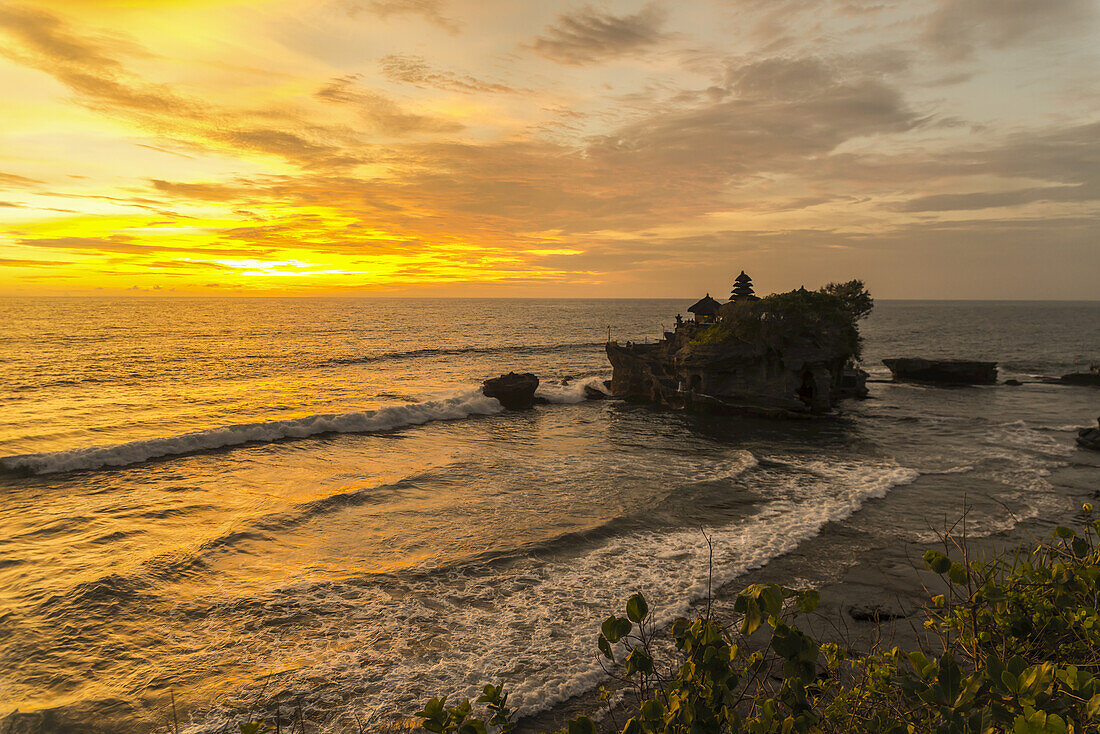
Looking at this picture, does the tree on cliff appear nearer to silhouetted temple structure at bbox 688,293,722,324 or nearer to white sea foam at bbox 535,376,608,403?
silhouetted temple structure at bbox 688,293,722,324

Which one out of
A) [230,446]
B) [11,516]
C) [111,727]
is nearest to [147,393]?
[230,446]

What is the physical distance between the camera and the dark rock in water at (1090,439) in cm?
3141

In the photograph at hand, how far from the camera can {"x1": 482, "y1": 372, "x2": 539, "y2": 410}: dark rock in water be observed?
49344mm

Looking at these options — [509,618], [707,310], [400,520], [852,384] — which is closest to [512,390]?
[707,310]

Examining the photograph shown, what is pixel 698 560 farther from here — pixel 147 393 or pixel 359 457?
pixel 147 393

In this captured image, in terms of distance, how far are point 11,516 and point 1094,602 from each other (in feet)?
111

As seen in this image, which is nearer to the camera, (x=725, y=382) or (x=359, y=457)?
(x=359, y=457)

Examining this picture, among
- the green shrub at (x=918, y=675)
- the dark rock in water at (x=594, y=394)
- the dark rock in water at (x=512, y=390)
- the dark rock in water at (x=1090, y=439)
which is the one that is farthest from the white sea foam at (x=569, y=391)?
the green shrub at (x=918, y=675)

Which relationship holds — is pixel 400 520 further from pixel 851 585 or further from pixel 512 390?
pixel 512 390

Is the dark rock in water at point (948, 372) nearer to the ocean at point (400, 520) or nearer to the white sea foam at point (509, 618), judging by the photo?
the ocean at point (400, 520)

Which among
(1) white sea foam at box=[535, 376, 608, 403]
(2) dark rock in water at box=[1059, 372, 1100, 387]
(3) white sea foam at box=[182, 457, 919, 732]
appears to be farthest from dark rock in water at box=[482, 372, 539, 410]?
(2) dark rock in water at box=[1059, 372, 1100, 387]

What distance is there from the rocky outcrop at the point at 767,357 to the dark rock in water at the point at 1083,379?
30664 mm

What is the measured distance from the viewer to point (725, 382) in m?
45.6

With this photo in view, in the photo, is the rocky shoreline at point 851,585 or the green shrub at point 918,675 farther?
the rocky shoreline at point 851,585
